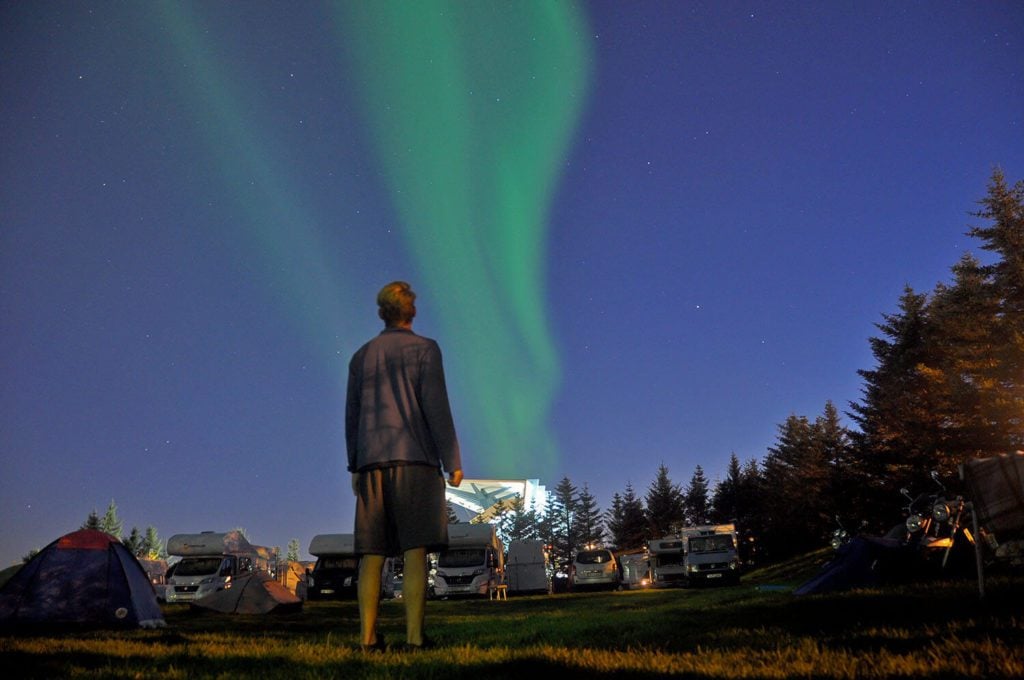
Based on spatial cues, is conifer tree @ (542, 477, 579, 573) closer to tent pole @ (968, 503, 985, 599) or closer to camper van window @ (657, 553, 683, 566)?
camper van window @ (657, 553, 683, 566)

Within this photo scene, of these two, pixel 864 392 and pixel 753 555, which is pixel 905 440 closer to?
pixel 864 392

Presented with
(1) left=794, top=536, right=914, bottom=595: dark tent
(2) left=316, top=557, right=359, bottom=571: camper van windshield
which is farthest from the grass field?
(2) left=316, top=557, right=359, bottom=571: camper van windshield

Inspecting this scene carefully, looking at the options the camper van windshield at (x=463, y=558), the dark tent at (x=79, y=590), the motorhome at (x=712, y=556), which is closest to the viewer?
the dark tent at (x=79, y=590)

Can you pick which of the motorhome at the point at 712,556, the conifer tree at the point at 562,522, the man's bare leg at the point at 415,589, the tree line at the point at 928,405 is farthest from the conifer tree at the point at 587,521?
the man's bare leg at the point at 415,589

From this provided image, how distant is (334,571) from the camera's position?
103 feet

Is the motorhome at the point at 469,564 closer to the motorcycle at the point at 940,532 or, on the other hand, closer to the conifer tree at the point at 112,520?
the motorcycle at the point at 940,532

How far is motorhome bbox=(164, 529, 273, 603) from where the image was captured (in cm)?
2734

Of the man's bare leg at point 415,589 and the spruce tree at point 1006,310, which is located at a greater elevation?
the spruce tree at point 1006,310

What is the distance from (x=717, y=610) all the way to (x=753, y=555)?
6891 cm

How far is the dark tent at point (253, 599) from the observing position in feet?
49.0

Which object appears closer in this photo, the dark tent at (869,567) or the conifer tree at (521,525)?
the dark tent at (869,567)

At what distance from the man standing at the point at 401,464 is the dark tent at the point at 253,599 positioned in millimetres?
11585

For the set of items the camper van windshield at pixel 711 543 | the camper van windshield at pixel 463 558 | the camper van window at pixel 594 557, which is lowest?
the camper van window at pixel 594 557

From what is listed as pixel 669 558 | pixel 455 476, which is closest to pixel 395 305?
pixel 455 476
